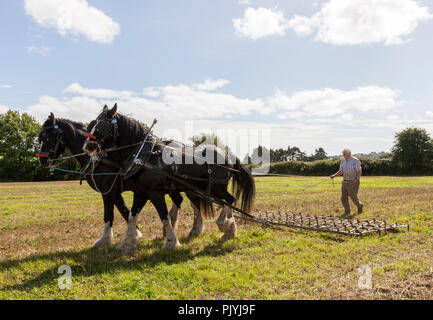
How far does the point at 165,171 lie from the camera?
18.4 ft

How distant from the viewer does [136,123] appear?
5785mm

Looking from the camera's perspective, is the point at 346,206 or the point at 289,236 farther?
the point at 346,206

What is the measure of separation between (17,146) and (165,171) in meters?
45.3

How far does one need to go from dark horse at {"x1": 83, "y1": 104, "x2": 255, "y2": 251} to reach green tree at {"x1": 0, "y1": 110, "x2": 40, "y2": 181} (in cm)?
3849

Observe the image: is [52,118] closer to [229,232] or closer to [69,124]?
[69,124]

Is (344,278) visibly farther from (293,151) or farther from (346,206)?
(293,151)

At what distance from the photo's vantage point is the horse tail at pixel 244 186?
6.92 m

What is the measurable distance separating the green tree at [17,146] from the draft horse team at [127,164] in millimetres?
37769

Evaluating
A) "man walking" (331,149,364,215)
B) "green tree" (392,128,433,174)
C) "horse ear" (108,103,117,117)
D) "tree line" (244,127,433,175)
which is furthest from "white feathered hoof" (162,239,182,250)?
"green tree" (392,128,433,174)

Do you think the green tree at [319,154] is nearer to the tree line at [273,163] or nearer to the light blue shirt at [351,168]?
the tree line at [273,163]

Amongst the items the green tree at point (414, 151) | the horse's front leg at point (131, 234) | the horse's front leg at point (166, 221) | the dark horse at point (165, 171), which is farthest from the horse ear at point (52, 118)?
the green tree at point (414, 151)
